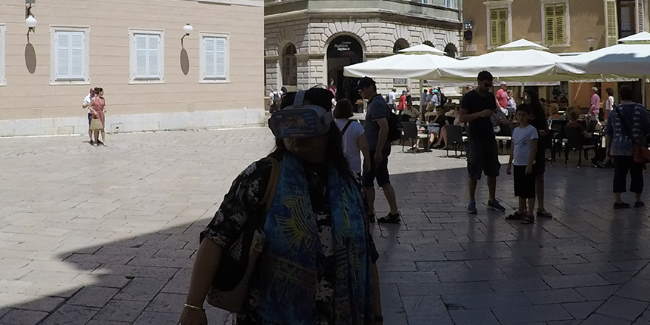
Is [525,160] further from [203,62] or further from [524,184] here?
[203,62]

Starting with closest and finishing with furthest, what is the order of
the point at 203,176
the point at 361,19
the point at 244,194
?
the point at 244,194 < the point at 203,176 < the point at 361,19

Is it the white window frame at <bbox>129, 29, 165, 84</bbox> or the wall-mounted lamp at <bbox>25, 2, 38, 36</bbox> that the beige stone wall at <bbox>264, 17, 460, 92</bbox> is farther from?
the wall-mounted lamp at <bbox>25, 2, 38, 36</bbox>

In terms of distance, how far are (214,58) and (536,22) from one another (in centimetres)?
1822

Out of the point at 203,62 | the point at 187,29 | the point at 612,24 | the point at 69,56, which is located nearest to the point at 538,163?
the point at 69,56

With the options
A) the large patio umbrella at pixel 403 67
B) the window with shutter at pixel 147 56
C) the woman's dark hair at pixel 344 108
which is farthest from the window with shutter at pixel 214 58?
the woman's dark hair at pixel 344 108

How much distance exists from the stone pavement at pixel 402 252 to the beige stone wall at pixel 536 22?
Result: 2410cm

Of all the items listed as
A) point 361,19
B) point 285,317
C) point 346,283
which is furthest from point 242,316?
point 361,19

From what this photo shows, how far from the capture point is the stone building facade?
33062mm

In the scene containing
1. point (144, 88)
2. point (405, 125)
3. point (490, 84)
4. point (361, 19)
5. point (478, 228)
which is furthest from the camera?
point (361, 19)

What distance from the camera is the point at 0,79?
20359mm

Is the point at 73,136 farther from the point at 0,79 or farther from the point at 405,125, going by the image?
→ the point at 405,125

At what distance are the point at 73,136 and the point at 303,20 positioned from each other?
14940 millimetres

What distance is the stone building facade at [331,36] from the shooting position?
3306cm

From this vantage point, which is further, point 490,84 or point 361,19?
point 361,19
